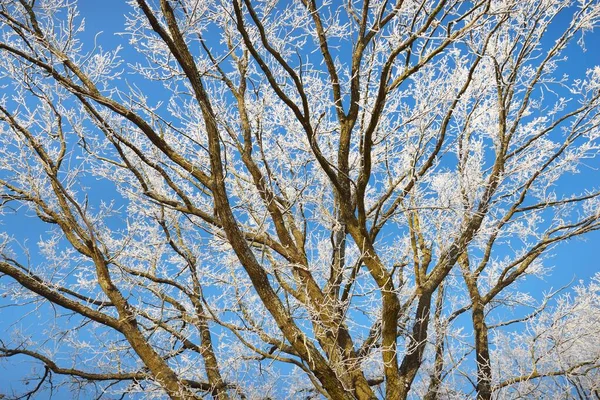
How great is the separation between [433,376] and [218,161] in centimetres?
461

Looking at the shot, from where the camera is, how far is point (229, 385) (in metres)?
6.35

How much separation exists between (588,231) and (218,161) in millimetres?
5034

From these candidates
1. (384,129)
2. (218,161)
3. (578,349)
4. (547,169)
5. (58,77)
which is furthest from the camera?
(578,349)

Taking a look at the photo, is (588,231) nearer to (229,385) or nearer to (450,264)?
(450,264)

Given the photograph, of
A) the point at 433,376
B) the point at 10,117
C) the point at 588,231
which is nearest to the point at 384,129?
the point at 588,231

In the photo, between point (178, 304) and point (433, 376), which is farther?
point (178, 304)

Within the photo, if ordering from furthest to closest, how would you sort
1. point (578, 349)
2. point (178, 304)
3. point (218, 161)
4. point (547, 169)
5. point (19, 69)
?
point (578, 349), point (178, 304), point (547, 169), point (19, 69), point (218, 161)

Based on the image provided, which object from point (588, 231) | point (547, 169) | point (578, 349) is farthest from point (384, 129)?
point (578, 349)

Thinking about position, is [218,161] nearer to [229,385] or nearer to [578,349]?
[229,385]

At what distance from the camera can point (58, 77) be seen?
4074mm

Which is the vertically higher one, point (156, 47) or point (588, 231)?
point (156, 47)

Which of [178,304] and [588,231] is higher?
[178,304]

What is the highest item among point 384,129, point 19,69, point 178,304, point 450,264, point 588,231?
→ point 19,69

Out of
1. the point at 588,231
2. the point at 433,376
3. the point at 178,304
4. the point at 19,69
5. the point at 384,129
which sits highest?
the point at 19,69
